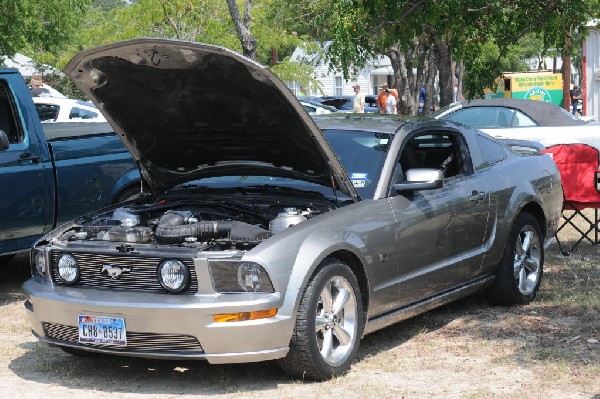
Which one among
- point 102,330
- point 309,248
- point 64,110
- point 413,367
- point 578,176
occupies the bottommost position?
point 413,367

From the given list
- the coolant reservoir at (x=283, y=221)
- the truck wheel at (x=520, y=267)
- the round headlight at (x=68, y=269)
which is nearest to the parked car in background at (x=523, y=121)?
the truck wheel at (x=520, y=267)

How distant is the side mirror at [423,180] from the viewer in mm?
6828

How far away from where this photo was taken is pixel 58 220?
9.17 metres

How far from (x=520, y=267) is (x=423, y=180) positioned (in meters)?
2.00

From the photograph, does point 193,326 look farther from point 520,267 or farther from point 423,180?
point 520,267

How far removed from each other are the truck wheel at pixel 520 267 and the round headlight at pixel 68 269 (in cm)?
351

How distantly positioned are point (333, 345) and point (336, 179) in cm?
110

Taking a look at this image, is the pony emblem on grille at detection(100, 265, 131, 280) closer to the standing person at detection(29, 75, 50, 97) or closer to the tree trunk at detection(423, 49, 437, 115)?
the standing person at detection(29, 75, 50, 97)

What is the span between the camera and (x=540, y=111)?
56.5 ft

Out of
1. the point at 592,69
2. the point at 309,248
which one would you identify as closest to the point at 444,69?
the point at 309,248

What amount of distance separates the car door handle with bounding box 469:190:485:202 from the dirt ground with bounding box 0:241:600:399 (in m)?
0.95

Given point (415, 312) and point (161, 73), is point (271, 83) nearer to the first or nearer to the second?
point (161, 73)

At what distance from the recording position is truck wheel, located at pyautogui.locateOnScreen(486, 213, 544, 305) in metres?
8.23

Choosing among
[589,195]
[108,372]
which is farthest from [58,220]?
[589,195]
